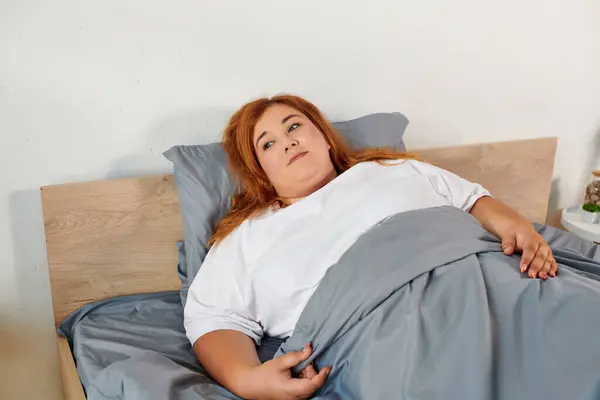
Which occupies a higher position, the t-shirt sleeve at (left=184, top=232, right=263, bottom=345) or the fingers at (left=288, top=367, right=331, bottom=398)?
the t-shirt sleeve at (left=184, top=232, right=263, bottom=345)

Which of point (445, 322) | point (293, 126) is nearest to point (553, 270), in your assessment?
point (445, 322)

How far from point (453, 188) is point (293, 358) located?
600 mm

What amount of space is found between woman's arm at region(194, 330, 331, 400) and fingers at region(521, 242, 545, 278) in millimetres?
413

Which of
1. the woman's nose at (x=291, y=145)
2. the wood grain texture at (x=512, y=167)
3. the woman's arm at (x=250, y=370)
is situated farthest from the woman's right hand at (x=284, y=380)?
the wood grain texture at (x=512, y=167)

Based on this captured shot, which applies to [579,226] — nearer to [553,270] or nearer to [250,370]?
[553,270]

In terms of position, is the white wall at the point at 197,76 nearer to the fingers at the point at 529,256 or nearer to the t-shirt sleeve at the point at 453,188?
the t-shirt sleeve at the point at 453,188

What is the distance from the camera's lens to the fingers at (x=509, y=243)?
122 centimetres

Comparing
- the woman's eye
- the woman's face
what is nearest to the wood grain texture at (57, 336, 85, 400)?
the woman's face

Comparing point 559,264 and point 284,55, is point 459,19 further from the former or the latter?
point 559,264

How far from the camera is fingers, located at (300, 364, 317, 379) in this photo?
1081 millimetres

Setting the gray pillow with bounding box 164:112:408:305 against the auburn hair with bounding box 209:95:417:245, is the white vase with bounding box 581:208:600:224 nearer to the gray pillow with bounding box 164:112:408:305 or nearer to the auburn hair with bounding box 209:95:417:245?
the auburn hair with bounding box 209:95:417:245

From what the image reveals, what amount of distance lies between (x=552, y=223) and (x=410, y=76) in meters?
0.80

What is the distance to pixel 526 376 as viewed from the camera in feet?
3.12

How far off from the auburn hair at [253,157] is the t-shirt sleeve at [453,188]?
7 centimetres
